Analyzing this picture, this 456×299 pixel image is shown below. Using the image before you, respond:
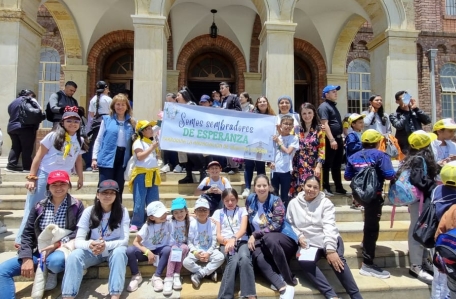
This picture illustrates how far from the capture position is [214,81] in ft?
39.6

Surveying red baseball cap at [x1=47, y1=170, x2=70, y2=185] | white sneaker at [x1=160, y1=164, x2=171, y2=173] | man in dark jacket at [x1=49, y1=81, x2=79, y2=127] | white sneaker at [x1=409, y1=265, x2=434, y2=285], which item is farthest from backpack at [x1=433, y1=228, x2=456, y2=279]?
man in dark jacket at [x1=49, y1=81, x2=79, y2=127]

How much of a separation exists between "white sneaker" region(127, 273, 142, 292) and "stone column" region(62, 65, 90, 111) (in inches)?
350

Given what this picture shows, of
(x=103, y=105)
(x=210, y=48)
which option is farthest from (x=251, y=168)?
(x=210, y=48)

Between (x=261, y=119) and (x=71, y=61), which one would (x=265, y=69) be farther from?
(x=71, y=61)

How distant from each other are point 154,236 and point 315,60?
10699mm

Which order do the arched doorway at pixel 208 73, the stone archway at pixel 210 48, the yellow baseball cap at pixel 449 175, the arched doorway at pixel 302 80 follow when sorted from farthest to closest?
1. the arched doorway at pixel 302 80
2. the arched doorway at pixel 208 73
3. the stone archway at pixel 210 48
4. the yellow baseball cap at pixel 449 175

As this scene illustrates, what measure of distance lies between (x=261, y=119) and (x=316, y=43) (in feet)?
27.9

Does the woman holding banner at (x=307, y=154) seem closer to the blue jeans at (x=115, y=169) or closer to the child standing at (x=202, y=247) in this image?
the child standing at (x=202, y=247)

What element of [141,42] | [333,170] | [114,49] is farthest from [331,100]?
[114,49]

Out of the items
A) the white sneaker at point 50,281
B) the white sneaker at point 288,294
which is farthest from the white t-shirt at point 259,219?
the white sneaker at point 50,281

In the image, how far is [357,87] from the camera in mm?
14055

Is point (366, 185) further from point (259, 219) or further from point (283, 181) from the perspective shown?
point (259, 219)

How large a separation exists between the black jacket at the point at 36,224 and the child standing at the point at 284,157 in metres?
2.57

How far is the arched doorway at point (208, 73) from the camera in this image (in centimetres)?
1206
